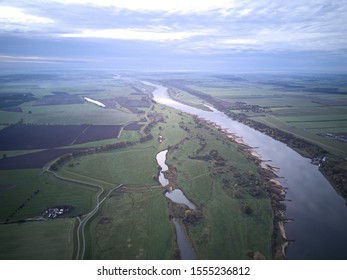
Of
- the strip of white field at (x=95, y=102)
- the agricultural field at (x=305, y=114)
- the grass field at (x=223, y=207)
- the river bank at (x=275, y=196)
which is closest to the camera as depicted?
the grass field at (x=223, y=207)

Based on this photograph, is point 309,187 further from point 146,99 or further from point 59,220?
point 146,99

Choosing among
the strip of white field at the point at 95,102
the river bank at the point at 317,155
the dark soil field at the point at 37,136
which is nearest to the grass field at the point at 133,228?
the river bank at the point at 317,155

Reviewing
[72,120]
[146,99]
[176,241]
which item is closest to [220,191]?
[176,241]

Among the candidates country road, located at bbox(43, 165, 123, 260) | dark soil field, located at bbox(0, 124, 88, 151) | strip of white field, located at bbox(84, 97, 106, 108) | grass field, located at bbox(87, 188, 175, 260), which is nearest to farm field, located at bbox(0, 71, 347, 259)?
grass field, located at bbox(87, 188, 175, 260)

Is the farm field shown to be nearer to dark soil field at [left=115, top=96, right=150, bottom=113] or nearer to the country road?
the country road

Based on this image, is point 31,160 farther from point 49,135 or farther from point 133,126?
point 133,126

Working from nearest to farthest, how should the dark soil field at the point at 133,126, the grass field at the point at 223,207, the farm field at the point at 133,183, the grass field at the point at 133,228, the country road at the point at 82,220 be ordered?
the country road at the point at 82,220 → the grass field at the point at 133,228 → the grass field at the point at 223,207 → the farm field at the point at 133,183 → the dark soil field at the point at 133,126

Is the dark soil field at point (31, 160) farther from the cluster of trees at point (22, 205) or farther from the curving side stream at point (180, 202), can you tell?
the curving side stream at point (180, 202)
